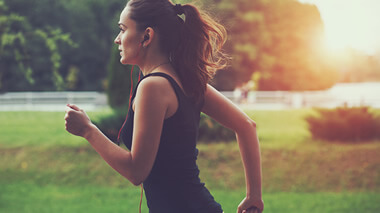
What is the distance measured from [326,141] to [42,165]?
690 cm

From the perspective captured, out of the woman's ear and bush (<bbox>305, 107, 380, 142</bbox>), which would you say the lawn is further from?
the woman's ear

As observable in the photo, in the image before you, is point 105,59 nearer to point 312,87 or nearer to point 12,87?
point 12,87

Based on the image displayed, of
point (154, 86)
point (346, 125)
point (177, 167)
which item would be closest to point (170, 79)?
point (154, 86)

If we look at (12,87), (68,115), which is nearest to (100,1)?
(12,87)

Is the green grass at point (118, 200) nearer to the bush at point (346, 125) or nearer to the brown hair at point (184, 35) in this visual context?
the bush at point (346, 125)

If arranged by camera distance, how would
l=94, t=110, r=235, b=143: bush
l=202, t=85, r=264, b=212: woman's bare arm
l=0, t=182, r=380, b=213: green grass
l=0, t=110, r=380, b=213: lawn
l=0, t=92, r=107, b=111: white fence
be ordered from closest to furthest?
l=202, t=85, r=264, b=212: woman's bare arm, l=0, t=182, r=380, b=213: green grass, l=0, t=110, r=380, b=213: lawn, l=94, t=110, r=235, b=143: bush, l=0, t=92, r=107, b=111: white fence

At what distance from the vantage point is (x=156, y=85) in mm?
1507

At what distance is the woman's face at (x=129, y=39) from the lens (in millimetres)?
1634

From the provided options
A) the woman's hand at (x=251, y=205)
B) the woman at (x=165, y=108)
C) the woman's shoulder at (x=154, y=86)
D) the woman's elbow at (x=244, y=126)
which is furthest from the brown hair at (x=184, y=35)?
the woman's hand at (x=251, y=205)

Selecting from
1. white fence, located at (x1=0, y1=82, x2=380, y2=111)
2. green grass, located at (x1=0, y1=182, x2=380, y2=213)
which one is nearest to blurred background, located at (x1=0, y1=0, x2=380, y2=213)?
green grass, located at (x1=0, y1=182, x2=380, y2=213)

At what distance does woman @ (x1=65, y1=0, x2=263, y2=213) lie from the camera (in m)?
1.49

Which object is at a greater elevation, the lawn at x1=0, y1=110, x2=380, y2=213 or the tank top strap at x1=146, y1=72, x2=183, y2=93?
the tank top strap at x1=146, y1=72, x2=183, y2=93

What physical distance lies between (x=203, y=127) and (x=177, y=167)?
397 inches

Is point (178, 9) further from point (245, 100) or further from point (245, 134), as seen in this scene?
point (245, 100)
